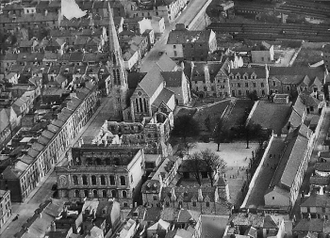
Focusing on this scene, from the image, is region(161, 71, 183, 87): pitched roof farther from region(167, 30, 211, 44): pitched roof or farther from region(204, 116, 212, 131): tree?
region(167, 30, 211, 44): pitched roof

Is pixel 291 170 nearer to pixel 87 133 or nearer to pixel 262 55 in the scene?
pixel 87 133

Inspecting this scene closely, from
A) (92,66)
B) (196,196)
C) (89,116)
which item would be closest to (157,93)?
(89,116)

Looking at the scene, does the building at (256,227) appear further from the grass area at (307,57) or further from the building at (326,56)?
the grass area at (307,57)

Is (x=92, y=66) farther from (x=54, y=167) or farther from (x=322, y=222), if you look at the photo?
(x=322, y=222)

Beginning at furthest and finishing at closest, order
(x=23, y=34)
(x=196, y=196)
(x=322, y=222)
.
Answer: (x=23, y=34)
(x=196, y=196)
(x=322, y=222)

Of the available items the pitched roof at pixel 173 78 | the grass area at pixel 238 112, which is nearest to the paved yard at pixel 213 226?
the grass area at pixel 238 112

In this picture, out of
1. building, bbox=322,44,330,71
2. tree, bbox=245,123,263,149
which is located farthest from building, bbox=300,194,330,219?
building, bbox=322,44,330,71
